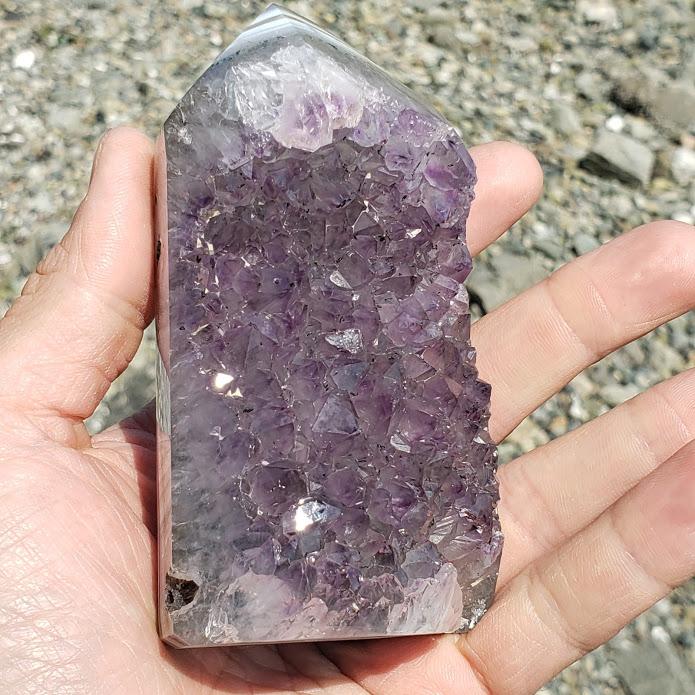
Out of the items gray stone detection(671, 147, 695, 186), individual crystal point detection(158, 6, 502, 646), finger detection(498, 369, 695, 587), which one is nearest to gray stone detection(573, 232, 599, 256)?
gray stone detection(671, 147, 695, 186)

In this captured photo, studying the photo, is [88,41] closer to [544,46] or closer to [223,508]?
[544,46]

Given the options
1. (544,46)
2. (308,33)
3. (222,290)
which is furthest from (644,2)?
(222,290)

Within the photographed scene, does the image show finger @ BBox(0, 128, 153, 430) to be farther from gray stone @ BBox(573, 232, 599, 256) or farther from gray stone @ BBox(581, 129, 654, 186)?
gray stone @ BBox(581, 129, 654, 186)

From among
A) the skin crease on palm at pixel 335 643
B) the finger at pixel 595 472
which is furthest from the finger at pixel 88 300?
the finger at pixel 595 472

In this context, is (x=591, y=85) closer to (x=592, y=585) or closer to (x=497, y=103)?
(x=497, y=103)

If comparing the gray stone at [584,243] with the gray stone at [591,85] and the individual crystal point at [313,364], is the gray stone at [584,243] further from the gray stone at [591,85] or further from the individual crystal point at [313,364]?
the individual crystal point at [313,364]

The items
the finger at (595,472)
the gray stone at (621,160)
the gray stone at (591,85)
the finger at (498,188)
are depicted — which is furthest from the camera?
the gray stone at (591,85)
